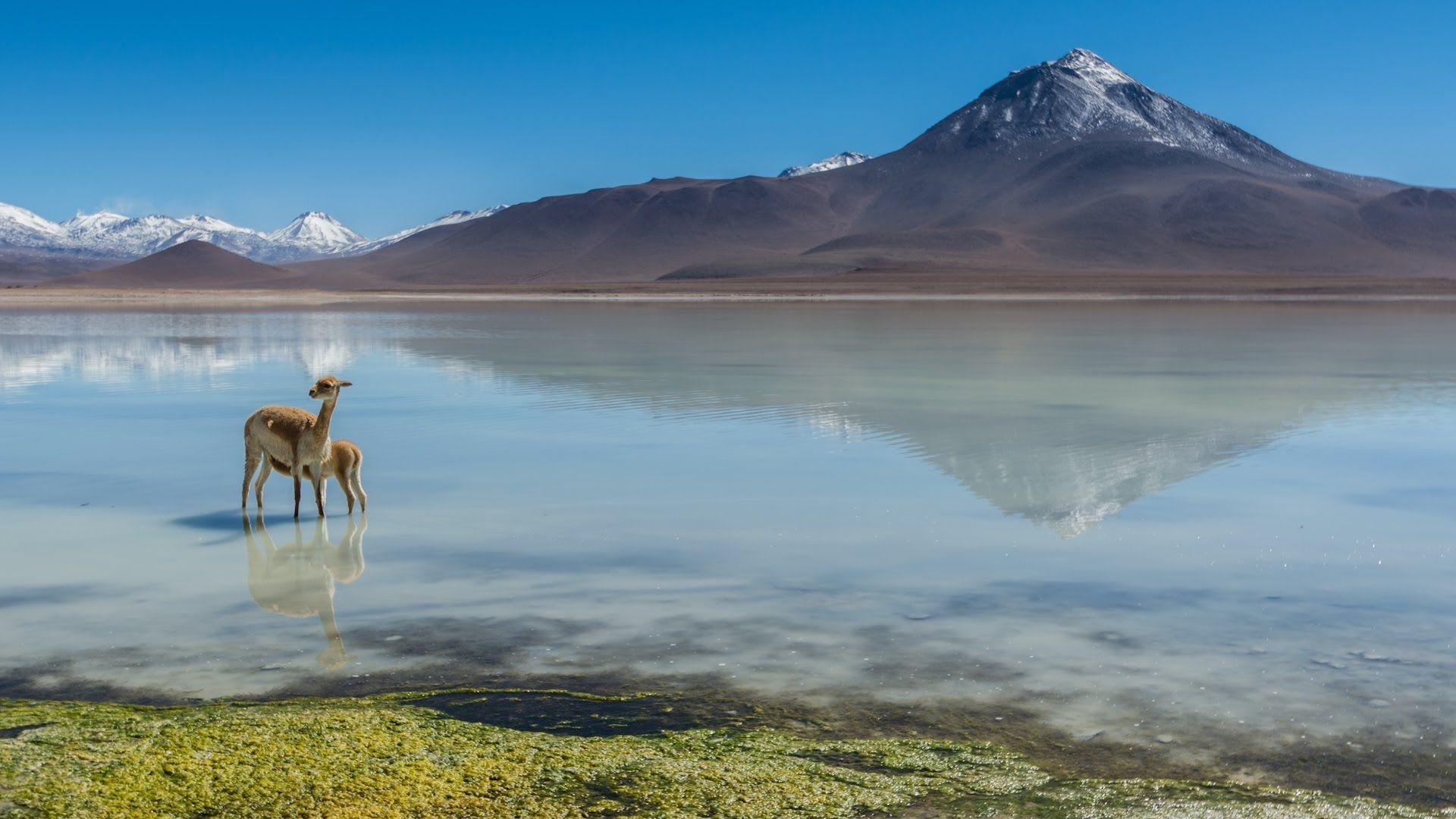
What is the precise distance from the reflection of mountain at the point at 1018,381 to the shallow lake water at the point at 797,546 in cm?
8

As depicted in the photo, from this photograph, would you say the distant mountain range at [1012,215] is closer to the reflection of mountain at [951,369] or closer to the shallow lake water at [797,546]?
the reflection of mountain at [951,369]

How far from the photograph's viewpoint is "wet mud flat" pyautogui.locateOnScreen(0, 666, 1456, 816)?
309 centimetres

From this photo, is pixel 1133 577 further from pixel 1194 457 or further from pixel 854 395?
pixel 854 395

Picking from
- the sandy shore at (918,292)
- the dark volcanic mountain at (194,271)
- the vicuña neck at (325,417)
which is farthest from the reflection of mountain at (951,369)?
the dark volcanic mountain at (194,271)

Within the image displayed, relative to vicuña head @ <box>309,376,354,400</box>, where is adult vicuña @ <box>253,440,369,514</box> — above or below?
below

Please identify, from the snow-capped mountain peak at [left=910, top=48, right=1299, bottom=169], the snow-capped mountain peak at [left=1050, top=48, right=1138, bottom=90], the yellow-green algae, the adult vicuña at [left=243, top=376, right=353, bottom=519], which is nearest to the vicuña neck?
the adult vicuña at [left=243, top=376, right=353, bottom=519]

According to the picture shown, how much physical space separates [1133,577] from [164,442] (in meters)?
6.70

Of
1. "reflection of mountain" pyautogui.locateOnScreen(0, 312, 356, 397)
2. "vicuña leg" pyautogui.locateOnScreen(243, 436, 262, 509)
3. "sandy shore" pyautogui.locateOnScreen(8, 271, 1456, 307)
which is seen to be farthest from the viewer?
"sandy shore" pyautogui.locateOnScreen(8, 271, 1456, 307)

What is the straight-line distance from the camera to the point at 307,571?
17.5ft

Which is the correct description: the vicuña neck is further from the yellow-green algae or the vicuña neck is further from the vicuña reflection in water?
the yellow-green algae

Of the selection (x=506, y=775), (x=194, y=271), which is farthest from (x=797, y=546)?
(x=194, y=271)

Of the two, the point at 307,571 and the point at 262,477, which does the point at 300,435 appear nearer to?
the point at 262,477

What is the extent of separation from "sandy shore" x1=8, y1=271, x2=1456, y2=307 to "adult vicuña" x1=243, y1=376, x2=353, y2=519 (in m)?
41.8

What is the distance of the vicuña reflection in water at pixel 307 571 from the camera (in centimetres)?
468
